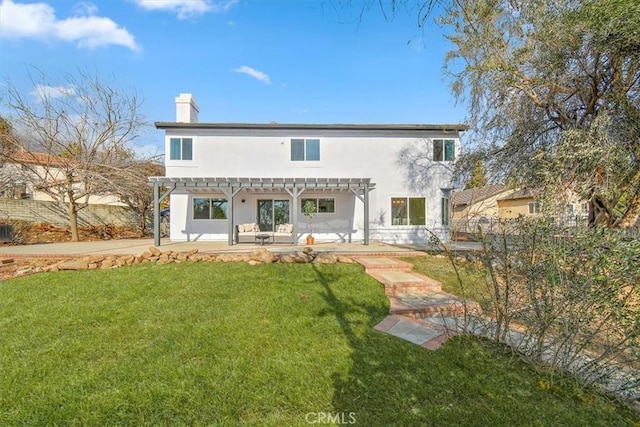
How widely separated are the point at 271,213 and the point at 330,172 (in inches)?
127

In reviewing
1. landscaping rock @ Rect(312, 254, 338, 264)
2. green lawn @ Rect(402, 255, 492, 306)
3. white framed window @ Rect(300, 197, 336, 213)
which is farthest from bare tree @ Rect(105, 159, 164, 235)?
green lawn @ Rect(402, 255, 492, 306)

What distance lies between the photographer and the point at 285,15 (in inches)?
136

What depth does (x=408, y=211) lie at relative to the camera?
547 inches

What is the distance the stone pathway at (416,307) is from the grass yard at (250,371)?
23 centimetres

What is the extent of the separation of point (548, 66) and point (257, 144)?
407 inches

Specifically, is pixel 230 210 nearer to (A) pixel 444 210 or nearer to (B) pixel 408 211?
(B) pixel 408 211

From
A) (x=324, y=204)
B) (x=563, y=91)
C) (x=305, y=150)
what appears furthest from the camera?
(x=324, y=204)

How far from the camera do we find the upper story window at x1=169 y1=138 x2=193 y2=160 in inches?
526

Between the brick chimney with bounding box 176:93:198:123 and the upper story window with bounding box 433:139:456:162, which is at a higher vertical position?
the brick chimney with bounding box 176:93:198:123

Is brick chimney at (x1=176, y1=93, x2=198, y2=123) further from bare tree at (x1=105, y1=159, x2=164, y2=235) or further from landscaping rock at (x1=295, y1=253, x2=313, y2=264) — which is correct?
landscaping rock at (x1=295, y1=253, x2=313, y2=264)

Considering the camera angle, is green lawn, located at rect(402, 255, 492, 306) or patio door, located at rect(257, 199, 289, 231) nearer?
green lawn, located at rect(402, 255, 492, 306)

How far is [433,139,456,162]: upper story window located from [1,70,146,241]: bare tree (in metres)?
14.5

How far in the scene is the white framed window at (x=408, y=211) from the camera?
45.5ft

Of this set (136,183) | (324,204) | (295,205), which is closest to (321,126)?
(324,204)
